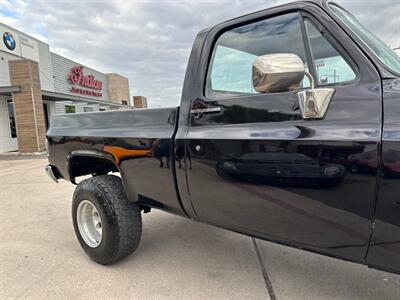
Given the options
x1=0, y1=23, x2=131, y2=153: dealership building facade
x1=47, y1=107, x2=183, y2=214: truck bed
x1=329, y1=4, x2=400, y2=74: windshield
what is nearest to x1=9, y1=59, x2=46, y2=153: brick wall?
x1=0, y1=23, x2=131, y2=153: dealership building facade

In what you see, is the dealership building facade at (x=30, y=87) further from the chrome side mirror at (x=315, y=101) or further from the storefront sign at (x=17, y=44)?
the chrome side mirror at (x=315, y=101)

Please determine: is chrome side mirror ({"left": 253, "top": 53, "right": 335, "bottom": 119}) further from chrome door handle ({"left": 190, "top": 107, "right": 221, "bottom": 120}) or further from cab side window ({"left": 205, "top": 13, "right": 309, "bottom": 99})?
chrome door handle ({"left": 190, "top": 107, "right": 221, "bottom": 120})

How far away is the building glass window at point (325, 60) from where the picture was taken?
1710 mm

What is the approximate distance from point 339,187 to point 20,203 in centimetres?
574

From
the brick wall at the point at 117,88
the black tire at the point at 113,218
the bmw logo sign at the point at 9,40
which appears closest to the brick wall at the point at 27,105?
the bmw logo sign at the point at 9,40

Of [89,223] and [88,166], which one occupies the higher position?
[88,166]

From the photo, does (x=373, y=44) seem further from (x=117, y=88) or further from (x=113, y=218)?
(x=117, y=88)

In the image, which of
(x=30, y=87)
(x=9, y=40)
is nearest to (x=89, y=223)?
(x=30, y=87)

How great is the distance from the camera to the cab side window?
6.37 feet

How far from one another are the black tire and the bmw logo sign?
632 inches

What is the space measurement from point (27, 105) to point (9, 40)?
464cm

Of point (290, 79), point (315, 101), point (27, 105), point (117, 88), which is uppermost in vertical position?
point (117, 88)

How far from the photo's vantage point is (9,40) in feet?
51.6

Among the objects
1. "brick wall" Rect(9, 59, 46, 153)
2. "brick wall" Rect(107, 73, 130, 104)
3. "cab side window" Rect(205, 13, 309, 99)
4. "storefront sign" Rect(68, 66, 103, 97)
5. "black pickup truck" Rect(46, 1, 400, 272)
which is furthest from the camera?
"brick wall" Rect(107, 73, 130, 104)
